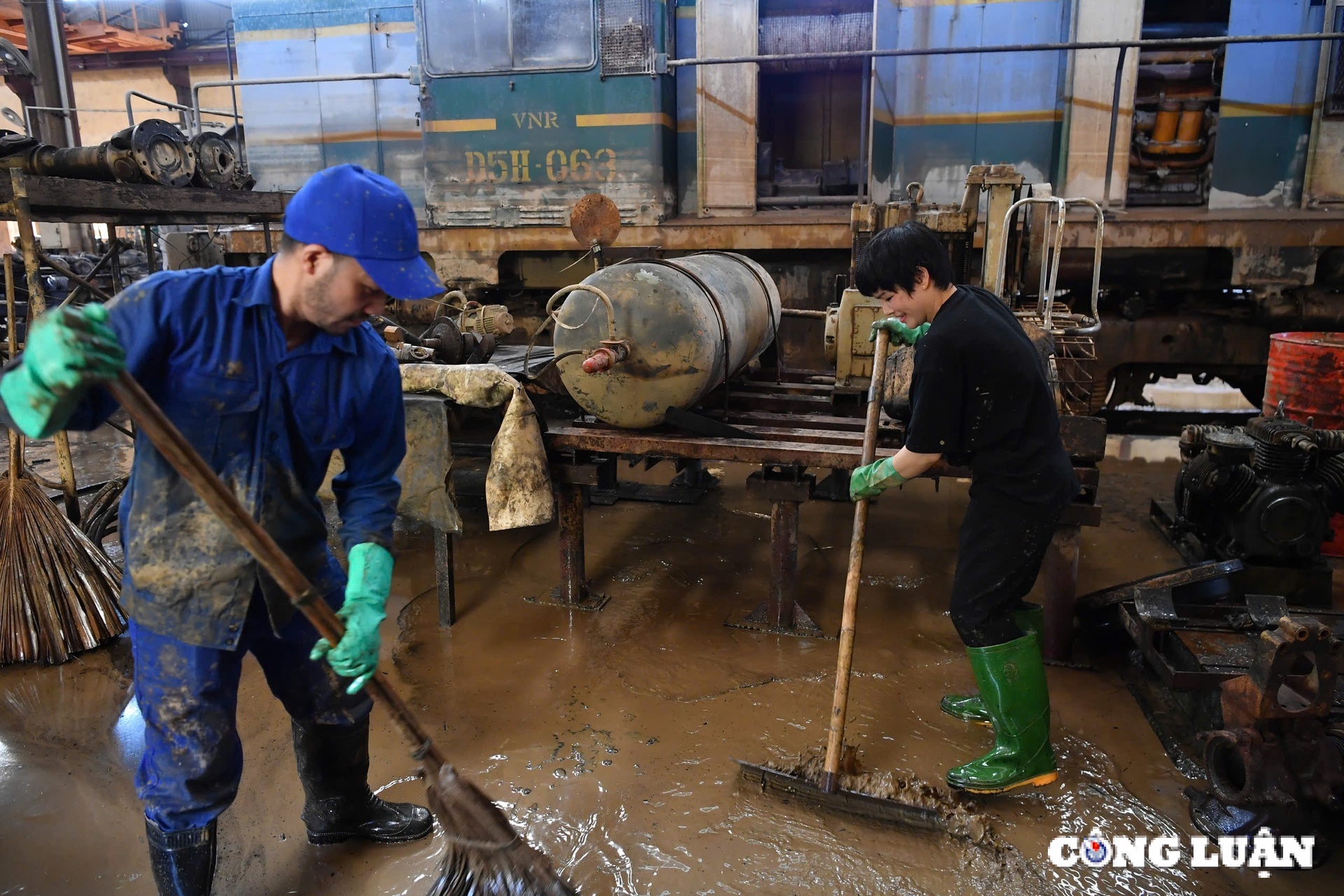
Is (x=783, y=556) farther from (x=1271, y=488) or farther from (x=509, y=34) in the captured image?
(x=509, y=34)

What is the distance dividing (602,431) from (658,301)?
71cm

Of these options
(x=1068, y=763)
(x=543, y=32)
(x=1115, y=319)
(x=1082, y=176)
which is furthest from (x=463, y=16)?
(x=1068, y=763)

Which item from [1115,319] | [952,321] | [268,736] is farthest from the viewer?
[1115,319]

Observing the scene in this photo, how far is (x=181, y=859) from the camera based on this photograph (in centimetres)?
214

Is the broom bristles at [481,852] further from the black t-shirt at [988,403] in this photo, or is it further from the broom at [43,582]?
the broom at [43,582]

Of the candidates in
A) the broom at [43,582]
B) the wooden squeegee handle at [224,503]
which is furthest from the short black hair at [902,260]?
the broom at [43,582]

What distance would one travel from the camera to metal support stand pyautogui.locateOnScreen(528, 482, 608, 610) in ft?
13.9

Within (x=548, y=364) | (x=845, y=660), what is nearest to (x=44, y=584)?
(x=548, y=364)

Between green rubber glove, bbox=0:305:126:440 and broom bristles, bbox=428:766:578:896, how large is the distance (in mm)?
1245

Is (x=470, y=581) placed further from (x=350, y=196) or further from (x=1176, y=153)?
(x=1176, y=153)

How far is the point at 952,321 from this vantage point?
261 centimetres

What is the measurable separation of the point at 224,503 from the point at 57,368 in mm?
391

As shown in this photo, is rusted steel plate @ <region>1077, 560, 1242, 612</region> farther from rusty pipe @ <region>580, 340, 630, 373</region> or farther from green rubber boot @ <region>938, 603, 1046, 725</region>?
rusty pipe @ <region>580, 340, 630, 373</region>

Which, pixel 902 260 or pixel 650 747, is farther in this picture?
pixel 650 747
